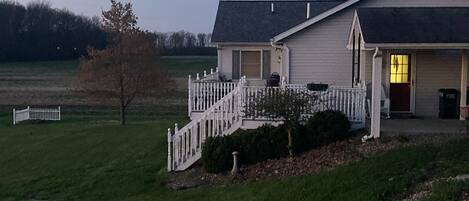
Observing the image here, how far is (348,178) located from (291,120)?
396 cm

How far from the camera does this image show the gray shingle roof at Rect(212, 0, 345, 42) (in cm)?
2480

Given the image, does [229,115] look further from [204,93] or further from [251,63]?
[251,63]

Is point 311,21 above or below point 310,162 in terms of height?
above

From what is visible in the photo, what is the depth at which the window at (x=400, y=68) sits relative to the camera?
61.0 ft

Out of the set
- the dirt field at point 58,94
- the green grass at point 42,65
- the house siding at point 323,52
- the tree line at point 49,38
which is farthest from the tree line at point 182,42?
the house siding at point 323,52

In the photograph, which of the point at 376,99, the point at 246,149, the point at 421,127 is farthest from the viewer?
the point at 421,127

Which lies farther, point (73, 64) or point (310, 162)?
point (73, 64)

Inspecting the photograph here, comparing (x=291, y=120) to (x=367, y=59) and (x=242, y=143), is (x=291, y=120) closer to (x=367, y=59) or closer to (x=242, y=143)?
(x=242, y=143)

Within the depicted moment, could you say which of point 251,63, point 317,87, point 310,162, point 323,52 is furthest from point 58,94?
point 310,162

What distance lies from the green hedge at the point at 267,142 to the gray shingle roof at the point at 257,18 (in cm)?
975

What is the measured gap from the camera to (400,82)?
1873cm

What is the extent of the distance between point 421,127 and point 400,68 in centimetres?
312

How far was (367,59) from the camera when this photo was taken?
62.8 ft

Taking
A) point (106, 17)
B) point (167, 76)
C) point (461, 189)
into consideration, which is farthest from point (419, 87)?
point (106, 17)
